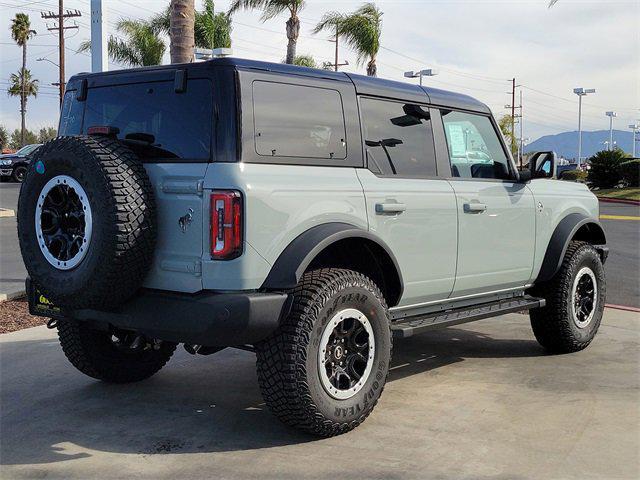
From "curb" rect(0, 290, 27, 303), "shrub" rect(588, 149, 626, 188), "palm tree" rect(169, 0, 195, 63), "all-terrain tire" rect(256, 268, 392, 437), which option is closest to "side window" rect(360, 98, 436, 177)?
"all-terrain tire" rect(256, 268, 392, 437)

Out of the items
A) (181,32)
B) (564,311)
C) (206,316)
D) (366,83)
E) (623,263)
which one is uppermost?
(181,32)

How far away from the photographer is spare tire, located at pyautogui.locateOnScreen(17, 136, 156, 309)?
3.94m

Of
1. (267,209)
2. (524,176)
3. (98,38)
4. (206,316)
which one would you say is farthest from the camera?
(98,38)

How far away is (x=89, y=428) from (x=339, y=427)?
1.49 meters

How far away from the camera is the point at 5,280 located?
31.4ft

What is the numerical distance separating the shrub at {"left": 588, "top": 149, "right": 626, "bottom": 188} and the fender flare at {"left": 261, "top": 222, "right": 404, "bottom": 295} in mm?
32952

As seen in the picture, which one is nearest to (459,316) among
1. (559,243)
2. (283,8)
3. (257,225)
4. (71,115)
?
(559,243)

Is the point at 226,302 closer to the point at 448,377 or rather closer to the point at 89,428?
the point at 89,428

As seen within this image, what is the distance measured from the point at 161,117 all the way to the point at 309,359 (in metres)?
1.62

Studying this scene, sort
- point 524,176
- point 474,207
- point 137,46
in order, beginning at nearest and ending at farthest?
point 474,207 → point 524,176 → point 137,46

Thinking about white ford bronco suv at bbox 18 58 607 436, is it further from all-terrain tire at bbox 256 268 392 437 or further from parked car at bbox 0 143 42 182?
parked car at bbox 0 143 42 182

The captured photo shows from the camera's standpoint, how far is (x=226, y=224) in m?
3.93

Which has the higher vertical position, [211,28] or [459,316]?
[211,28]

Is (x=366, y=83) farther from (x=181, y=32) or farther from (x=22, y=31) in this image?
(x=22, y=31)
